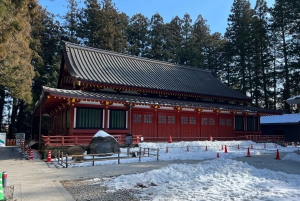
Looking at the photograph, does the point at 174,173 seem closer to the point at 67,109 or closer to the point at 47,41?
the point at 67,109

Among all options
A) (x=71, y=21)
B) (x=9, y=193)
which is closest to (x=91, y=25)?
(x=71, y=21)

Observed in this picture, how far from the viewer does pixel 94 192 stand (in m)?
7.08

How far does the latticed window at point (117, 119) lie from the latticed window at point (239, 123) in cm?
1318

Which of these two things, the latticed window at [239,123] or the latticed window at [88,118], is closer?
the latticed window at [88,118]

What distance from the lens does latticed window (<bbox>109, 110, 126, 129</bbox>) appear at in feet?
63.7

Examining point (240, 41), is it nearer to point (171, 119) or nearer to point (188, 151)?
point (171, 119)

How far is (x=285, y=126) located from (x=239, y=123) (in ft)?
25.2

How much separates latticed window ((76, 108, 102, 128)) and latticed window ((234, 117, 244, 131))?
1527 centimetres

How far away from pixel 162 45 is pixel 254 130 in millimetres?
28224

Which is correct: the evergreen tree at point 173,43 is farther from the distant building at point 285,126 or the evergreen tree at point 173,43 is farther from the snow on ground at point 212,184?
the snow on ground at point 212,184

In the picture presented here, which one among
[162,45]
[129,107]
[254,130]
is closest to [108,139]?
[129,107]

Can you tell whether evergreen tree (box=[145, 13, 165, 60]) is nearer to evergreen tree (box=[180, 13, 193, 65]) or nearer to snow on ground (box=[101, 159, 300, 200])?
evergreen tree (box=[180, 13, 193, 65])

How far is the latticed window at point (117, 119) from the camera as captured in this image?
63.7 ft

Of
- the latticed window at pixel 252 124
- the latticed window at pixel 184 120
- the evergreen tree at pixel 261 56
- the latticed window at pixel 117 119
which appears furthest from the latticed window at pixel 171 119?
the evergreen tree at pixel 261 56
